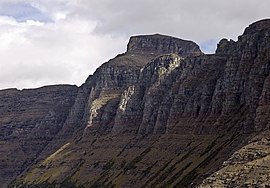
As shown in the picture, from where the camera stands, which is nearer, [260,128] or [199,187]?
[199,187]

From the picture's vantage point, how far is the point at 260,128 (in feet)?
615

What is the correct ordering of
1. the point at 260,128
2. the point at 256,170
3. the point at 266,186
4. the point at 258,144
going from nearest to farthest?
the point at 266,186 < the point at 256,170 < the point at 258,144 < the point at 260,128

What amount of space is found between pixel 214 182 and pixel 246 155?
37.4ft

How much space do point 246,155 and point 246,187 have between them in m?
16.2

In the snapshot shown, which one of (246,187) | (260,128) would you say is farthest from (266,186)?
(260,128)

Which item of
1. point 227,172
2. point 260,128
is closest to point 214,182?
point 227,172

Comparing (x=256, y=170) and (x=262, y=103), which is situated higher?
(x=262, y=103)

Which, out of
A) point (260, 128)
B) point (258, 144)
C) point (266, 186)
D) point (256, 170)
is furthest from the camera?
point (260, 128)

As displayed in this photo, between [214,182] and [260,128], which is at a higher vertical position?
[260,128]

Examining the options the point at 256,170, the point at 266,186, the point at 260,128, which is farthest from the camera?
the point at 260,128

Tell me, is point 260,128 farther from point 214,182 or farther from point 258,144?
point 214,182

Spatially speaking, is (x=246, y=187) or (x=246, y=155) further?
(x=246, y=155)

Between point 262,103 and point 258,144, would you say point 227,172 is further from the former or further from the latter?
point 262,103

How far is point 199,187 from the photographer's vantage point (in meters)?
161
